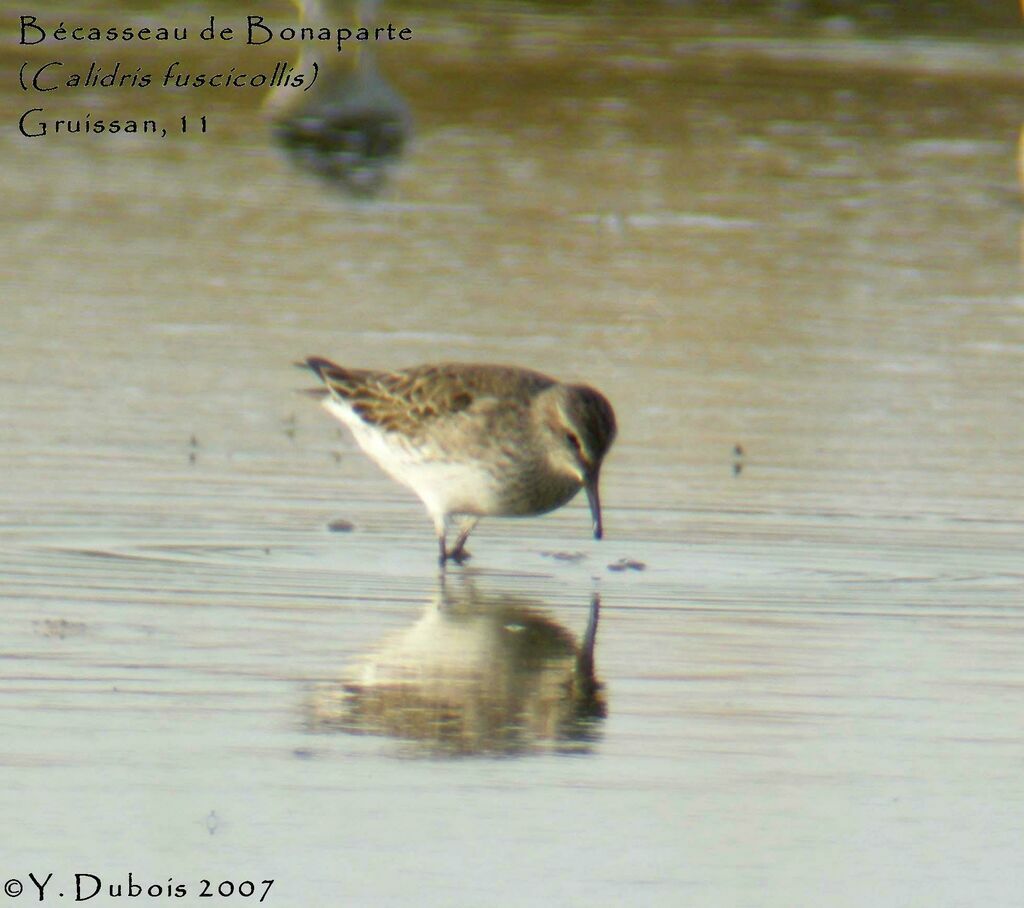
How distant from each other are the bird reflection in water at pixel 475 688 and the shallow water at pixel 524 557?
2 cm

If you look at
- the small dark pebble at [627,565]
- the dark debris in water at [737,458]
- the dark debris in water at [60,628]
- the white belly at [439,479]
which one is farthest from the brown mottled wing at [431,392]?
the dark debris in water at [60,628]

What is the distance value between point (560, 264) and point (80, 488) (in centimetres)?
818

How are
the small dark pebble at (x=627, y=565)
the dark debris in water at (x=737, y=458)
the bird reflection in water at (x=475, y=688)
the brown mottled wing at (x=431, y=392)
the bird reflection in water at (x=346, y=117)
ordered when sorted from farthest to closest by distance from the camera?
1. the bird reflection in water at (x=346, y=117)
2. the dark debris in water at (x=737, y=458)
3. the brown mottled wing at (x=431, y=392)
4. the small dark pebble at (x=627, y=565)
5. the bird reflection in water at (x=475, y=688)

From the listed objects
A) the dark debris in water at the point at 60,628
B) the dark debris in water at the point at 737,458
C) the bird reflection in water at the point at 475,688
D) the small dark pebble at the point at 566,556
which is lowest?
the small dark pebble at the point at 566,556

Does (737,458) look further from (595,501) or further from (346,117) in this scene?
(346,117)

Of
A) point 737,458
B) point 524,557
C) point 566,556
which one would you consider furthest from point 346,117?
point 566,556

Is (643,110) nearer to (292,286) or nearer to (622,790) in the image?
(292,286)

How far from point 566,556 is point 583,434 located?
695 mm

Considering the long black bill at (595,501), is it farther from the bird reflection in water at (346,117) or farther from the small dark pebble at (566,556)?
the bird reflection in water at (346,117)

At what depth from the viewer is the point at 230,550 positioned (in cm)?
972

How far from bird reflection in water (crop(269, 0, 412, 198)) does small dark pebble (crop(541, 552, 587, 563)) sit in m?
13.6

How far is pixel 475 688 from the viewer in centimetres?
777

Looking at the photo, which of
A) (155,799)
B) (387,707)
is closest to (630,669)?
(387,707)

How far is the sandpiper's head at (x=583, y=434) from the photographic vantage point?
954 centimetres
